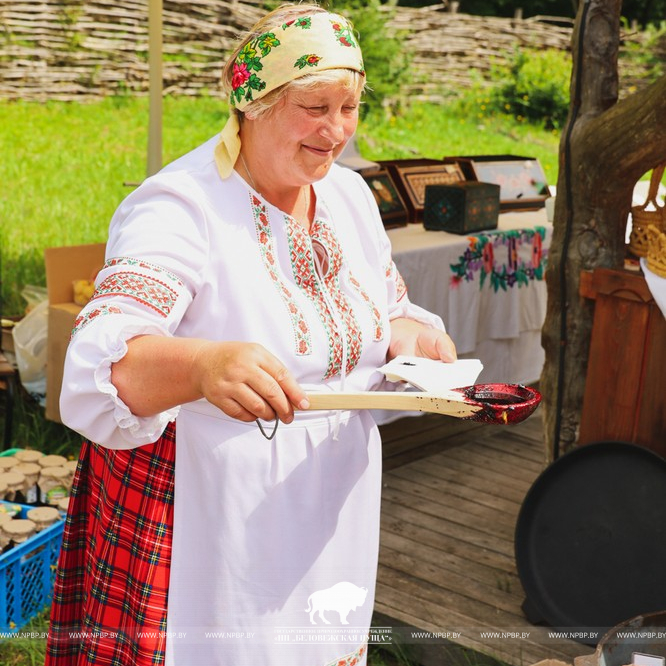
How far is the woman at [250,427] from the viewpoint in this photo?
1548 mm

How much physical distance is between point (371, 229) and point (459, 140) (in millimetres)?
10432

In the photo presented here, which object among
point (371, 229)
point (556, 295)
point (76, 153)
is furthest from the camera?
point (76, 153)

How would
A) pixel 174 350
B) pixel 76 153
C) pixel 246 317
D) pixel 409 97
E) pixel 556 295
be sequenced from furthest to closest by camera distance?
pixel 409 97 < pixel 76 153 < pixel 556 295 < pixel 246 317 < pixel 174 350

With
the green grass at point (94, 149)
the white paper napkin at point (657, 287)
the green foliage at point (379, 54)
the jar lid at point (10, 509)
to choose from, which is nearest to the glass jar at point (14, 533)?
the jar lid at point (10, 509)

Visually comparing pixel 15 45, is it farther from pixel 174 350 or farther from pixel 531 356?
pixel 174 350

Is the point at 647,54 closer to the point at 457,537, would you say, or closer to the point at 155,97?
the point at 155,97

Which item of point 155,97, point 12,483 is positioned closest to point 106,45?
point 155,97

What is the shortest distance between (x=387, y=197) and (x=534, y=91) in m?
10.1

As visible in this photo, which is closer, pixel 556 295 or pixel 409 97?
pixel 556 295

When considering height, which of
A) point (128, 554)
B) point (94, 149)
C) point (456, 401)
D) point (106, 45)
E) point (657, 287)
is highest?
point (106, 45)

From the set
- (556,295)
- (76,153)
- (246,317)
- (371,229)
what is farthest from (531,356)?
(76,153)

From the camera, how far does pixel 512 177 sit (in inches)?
197

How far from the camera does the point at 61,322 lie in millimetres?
3695

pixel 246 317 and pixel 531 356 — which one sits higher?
pixel 246 317
